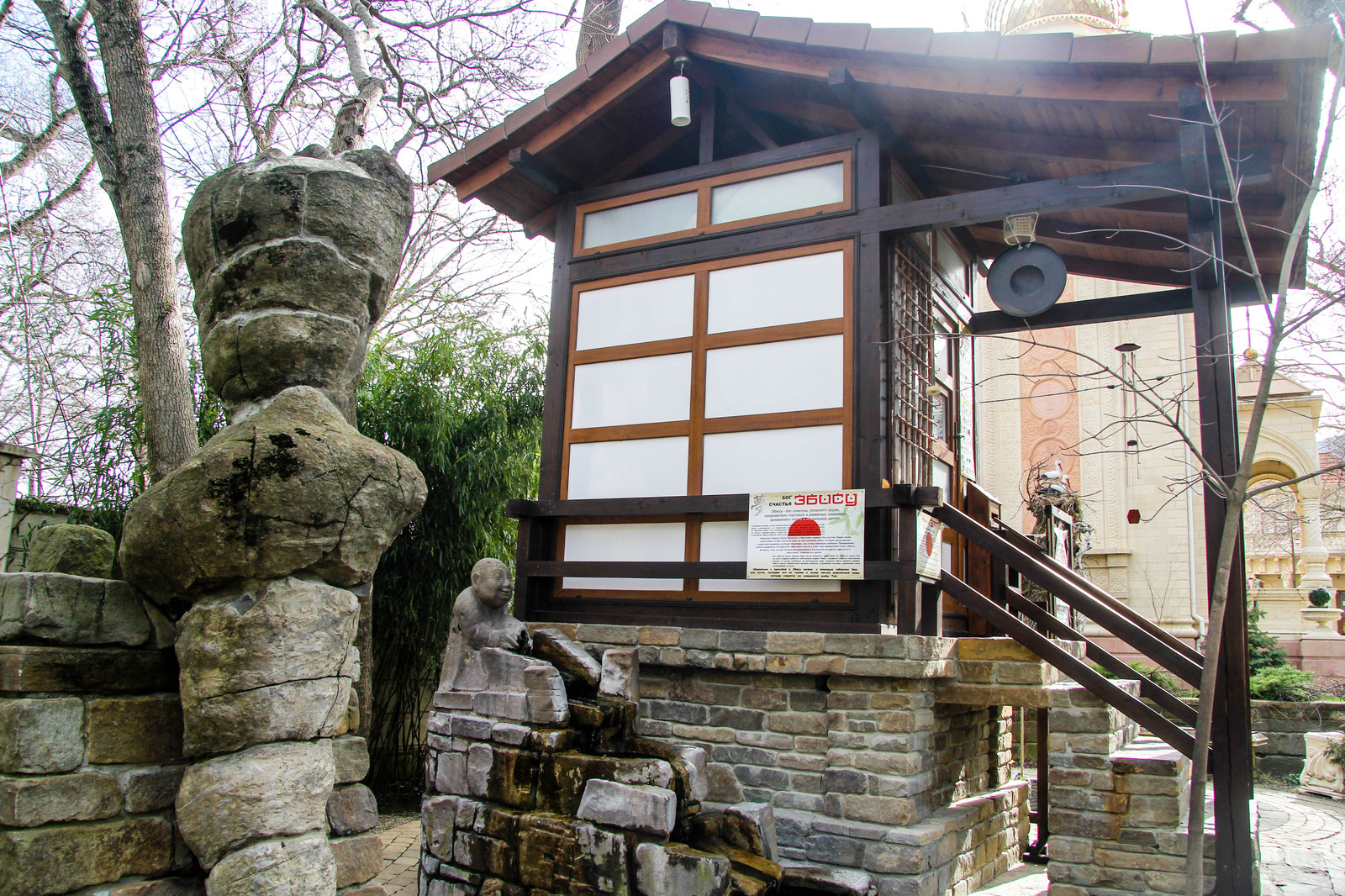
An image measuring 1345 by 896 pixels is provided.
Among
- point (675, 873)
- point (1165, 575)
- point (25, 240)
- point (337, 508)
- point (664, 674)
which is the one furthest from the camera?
point (1165, 575)

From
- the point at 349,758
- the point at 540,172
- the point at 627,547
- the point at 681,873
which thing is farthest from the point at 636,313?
the point at 349,758

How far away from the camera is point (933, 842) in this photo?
18.1 ft

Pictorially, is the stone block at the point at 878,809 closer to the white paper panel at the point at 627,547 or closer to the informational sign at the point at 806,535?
the informational sign at the point at 806,535

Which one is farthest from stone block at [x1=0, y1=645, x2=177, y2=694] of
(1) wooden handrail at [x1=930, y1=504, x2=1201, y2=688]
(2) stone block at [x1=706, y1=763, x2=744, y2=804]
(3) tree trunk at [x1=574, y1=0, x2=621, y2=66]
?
(3) tree trunk at [x1=574, y1=0, x2=621, y2=66]

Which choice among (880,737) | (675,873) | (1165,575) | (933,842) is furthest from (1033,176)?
(1165,575)

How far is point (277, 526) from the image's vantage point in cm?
261

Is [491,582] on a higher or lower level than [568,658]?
higher

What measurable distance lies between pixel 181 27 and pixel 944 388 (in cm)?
893

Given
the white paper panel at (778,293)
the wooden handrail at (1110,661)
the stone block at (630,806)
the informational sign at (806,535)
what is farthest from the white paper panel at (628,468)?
the wooden handrail at (1110,661)

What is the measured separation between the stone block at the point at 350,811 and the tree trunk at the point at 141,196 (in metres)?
4.61

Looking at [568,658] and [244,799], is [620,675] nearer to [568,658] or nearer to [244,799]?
[568,658]

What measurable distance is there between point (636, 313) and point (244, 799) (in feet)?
16.7

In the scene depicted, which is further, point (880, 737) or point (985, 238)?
point (985, 238)

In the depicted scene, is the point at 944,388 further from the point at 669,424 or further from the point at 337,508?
the point at 337,508
